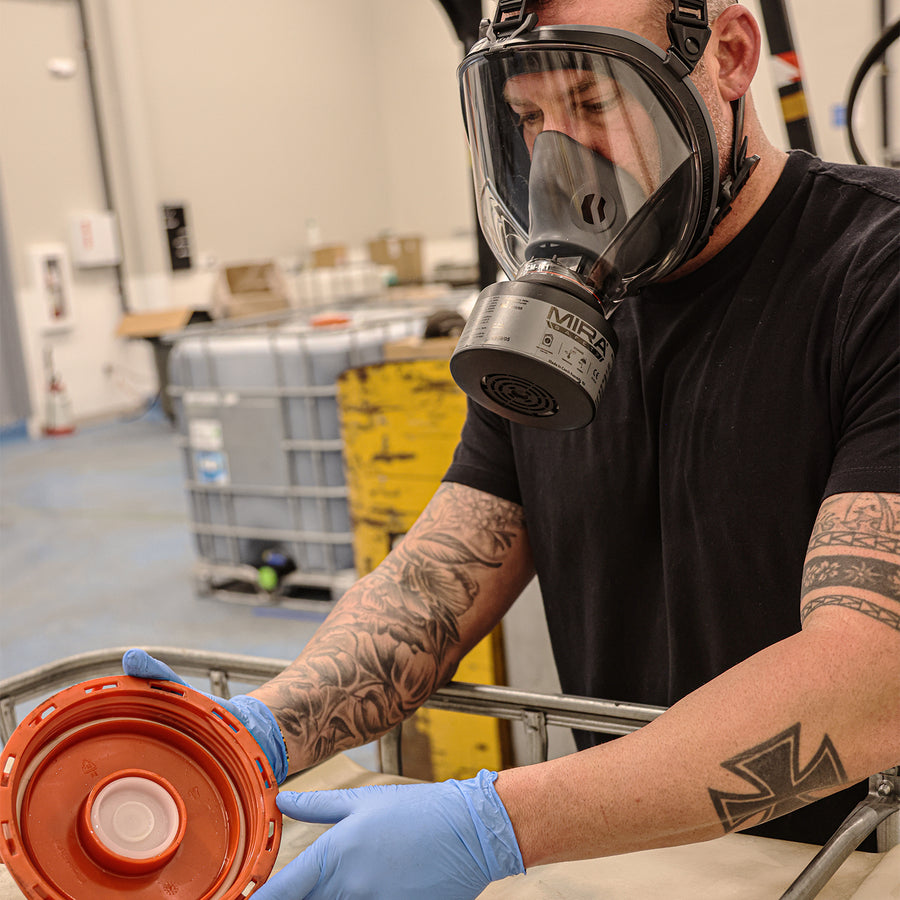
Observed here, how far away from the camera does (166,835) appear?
79cm

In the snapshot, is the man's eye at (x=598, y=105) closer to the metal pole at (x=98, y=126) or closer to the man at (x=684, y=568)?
the man at (x=684, y=568)

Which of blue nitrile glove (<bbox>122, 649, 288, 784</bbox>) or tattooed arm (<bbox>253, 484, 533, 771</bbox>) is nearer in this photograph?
blue nitrile glove (<bbox>122, 649, 288, 784</bbox>)

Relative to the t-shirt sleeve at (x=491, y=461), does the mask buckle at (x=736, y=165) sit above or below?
above

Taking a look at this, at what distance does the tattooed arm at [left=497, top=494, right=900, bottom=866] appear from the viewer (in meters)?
0.77

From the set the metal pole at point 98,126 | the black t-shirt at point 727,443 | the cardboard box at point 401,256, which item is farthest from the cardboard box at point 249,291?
the black t-shirt at point 727,443

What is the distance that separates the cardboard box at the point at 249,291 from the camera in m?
6.61

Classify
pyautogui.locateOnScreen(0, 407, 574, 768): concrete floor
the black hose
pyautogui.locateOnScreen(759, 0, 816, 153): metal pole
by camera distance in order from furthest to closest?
pyautogui.locateOnScreen(0, 407, 574, 768): concrete floor < the black hose < pyautogui.locateOnScreen(759, 0, 816, 153): metal pole

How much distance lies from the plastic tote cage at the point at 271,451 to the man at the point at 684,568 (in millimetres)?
1998

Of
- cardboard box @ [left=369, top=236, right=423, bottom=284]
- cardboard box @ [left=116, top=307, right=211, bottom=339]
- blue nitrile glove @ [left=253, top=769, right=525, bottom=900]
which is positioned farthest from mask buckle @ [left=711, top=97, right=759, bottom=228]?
cardboard box @ [left=369, top=236, right=423, bottom=284]

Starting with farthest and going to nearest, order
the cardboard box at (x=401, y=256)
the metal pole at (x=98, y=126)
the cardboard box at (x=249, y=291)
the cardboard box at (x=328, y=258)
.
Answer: the cardboard box at (x=401, y=256) < the cardboard box at (x=328, y=258) < the metal pole at (x=98, y=126) < the cardboard box at (x=249, y=291)

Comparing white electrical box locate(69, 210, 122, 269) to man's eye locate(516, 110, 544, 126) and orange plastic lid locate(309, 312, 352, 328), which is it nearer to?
orange plastic lid locate(309, 312, 352, 328)

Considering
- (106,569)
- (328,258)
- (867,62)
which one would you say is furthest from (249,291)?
(867,62)

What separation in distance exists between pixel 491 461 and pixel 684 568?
0.30 meters

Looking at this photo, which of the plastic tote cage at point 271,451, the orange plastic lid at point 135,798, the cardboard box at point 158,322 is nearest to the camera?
the orange plastic lid at point 135,798
